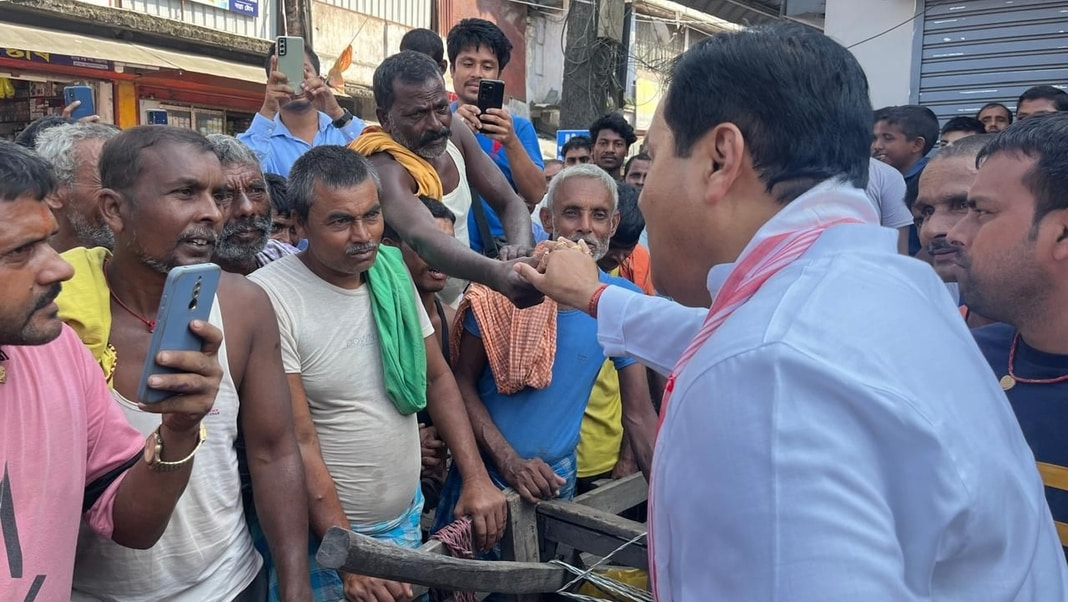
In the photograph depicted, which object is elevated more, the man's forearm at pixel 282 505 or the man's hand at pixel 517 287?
the man's hand at pixel 517 287

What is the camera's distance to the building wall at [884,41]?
817 cm

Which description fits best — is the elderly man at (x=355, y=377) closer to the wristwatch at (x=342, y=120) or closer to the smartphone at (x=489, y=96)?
the smartphone at (x=489, y=96)

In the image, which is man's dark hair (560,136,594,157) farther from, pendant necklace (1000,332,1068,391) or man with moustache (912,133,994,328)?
pendant necklace (1000,332,1068,391)

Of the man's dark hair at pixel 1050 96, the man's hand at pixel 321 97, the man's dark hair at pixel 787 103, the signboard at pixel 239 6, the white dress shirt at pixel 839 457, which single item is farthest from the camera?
the signboard at pixel 239 6

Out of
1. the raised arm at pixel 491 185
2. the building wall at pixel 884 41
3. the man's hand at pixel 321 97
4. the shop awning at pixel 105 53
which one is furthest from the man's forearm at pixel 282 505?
the building wall at pixel 884 41

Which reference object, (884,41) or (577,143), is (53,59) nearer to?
(577,143)

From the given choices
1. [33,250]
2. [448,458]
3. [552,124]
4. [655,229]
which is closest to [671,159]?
[655,229]

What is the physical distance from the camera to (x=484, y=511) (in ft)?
8.80

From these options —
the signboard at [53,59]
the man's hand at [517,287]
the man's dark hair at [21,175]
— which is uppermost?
the signboard at [53,59]

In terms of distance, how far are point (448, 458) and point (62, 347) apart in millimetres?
1795

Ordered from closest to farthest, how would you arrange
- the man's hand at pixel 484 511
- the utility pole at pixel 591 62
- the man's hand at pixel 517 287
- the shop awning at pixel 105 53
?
the man's hand at pixel 517 287, the man's hand at pixel 484 511, the shop awning at pixel 105 53, the utility pole at pixel 591 62

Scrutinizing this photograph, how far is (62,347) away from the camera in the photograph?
1799mm

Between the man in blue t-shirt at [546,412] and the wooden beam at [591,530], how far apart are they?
0.10 metres

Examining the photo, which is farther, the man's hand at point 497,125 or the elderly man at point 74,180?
the man's hand at point 497,125
